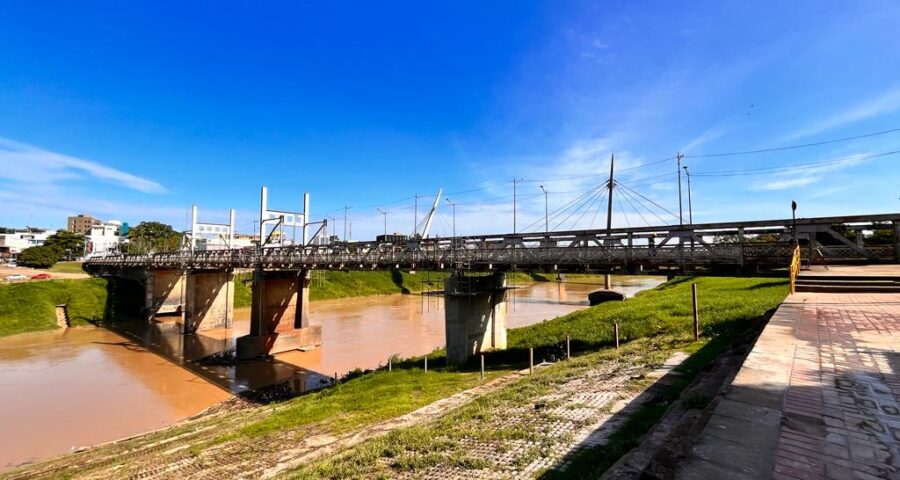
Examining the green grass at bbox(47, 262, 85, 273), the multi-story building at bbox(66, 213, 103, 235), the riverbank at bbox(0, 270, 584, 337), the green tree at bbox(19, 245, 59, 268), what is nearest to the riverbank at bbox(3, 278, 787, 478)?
the riverbank at bbox(0, 270, 584, 337)

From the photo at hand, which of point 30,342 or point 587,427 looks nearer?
point 587,427

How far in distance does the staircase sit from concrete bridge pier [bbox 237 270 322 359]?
3298 centimetres

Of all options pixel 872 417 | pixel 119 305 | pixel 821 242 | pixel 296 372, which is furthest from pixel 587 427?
pixel 119 305

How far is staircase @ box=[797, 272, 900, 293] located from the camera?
46.5ft

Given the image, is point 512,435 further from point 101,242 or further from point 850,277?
point 101,242

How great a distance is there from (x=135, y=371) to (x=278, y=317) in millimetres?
9886

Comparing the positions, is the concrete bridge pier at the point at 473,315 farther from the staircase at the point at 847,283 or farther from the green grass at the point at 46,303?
the green grass at the point at 46,303

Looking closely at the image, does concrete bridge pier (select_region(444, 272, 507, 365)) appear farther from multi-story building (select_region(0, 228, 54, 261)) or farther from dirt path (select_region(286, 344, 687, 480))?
multi-story building (select_region(0, 228, 54, 261))

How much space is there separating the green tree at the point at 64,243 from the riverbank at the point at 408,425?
96.7 meters

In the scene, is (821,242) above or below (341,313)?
above

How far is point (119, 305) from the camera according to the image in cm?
5272

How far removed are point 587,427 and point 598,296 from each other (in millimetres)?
51116

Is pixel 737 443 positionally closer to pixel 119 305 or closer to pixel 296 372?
pixel 296 372

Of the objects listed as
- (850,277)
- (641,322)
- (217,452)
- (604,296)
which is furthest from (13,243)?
(850,277)
